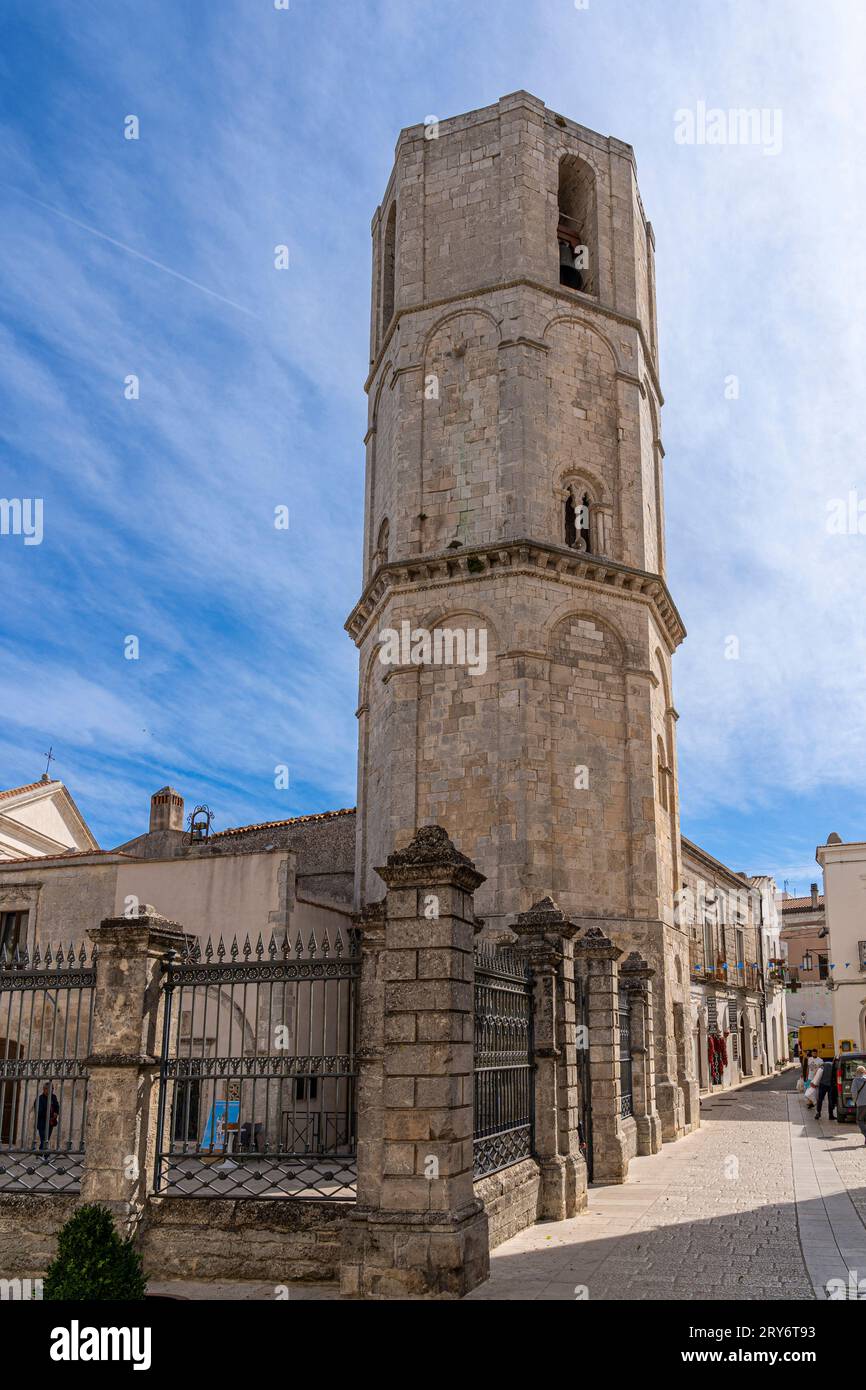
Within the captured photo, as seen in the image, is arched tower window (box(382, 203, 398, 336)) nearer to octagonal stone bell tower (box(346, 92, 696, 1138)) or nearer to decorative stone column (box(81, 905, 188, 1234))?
octagonal stone bell tower (box(346, 92, 696, 1138))

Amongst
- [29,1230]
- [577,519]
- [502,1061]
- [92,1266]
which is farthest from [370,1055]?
[577,519]

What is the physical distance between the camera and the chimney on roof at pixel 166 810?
35938 mm

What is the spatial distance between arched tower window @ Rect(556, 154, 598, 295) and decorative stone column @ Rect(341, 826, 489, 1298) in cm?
2028

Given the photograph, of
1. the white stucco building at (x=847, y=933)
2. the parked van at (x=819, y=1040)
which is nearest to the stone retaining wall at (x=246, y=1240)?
the white stucco building at (x=847, y=933)

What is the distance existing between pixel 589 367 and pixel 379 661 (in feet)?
26.3

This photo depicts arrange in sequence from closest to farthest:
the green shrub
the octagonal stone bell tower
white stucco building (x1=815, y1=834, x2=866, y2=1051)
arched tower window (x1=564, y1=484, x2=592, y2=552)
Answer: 1. the green shrub
2. the octagonal stone bell tower
3. arched tower window (x1=564, y1=484, x2=592, y2=552)
4. white stucco building (x1=815, y1=834, x2=866, y2=1051)

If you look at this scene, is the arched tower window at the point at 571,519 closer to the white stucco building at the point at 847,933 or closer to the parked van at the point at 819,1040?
the white stucco building at the point at 847,933

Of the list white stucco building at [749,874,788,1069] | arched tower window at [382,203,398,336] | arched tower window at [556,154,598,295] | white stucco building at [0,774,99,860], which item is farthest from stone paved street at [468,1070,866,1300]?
white stucco building at [749,874,788,1069]

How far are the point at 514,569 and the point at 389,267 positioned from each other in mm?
10462

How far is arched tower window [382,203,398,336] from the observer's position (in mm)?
26734

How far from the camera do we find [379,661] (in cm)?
2319

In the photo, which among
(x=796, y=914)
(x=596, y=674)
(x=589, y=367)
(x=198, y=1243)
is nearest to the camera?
(x=198, y=1243)

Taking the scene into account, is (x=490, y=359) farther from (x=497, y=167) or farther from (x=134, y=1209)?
(x=134, y=1209)
